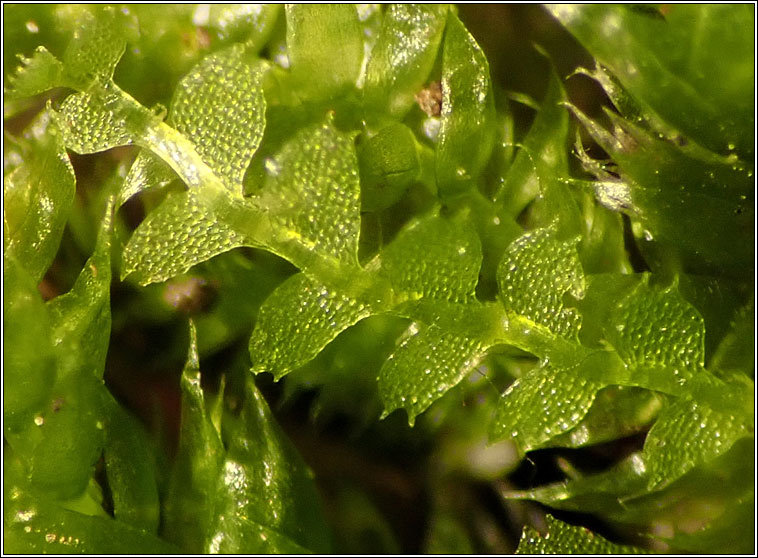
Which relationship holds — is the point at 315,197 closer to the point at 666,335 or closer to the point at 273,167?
the point at 273,167

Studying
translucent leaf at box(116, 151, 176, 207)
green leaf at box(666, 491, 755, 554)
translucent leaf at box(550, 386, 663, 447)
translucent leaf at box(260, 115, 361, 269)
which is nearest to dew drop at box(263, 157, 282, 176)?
translucent leaf at box(260, 115, 361, 269)

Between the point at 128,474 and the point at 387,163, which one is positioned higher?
the point at 387,163

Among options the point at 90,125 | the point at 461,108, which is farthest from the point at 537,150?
the point at 90,125

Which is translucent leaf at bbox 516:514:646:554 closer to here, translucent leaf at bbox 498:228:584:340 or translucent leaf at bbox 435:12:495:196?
translucent leaf at bbox 498:228:584:340

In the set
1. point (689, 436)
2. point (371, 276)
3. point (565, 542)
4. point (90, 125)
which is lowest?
point (565, 542)

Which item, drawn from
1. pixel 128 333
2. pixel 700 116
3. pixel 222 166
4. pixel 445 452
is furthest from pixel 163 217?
pixel 700 116

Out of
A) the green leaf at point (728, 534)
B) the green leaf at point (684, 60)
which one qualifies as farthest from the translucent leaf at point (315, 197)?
the green leaf at point (728, 534)

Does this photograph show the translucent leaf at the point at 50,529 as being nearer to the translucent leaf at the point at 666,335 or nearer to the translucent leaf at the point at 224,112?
the translucent leaf at the point at 224,112
